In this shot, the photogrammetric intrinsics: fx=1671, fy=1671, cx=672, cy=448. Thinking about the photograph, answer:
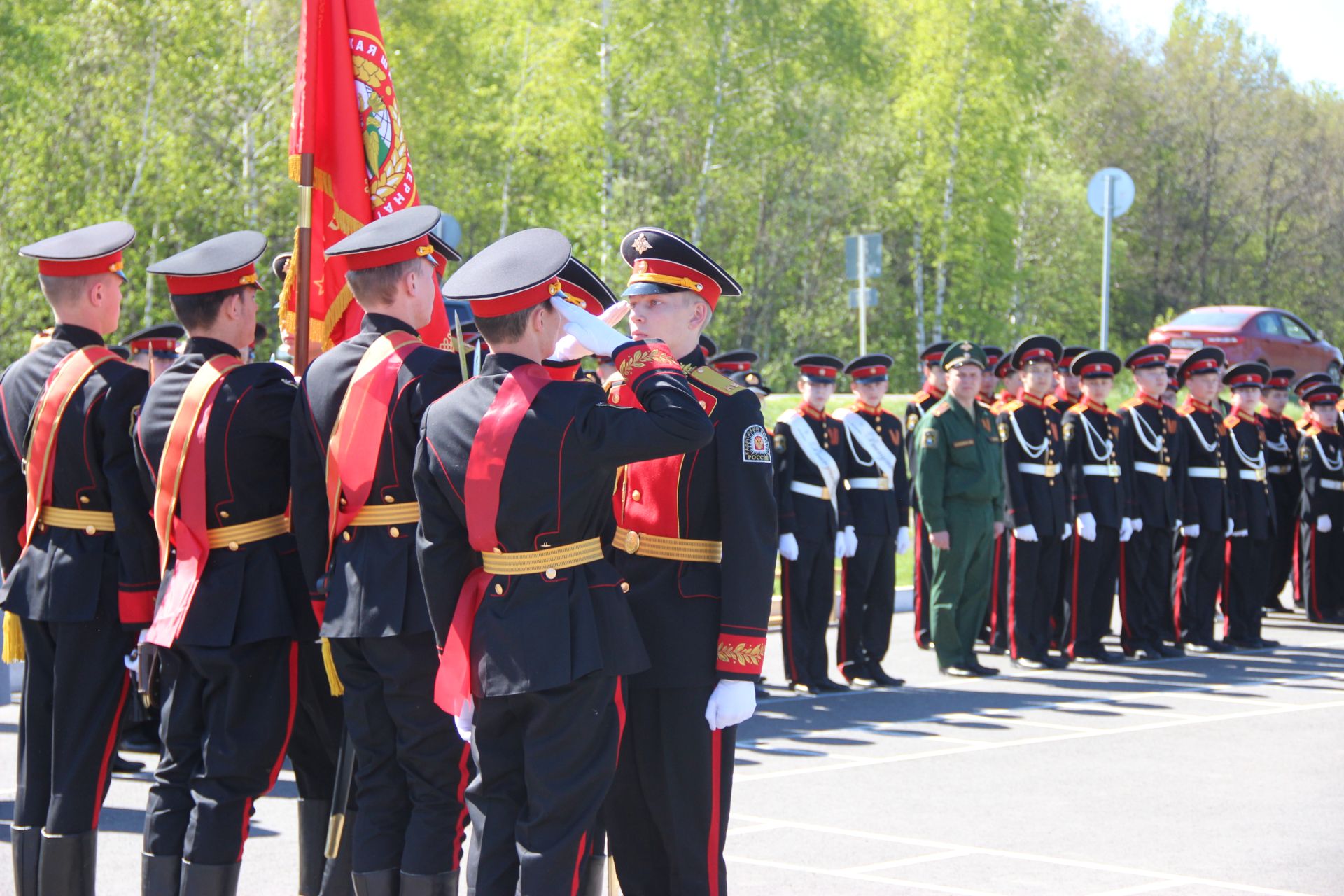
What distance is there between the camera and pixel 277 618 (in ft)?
Answer: 16.1

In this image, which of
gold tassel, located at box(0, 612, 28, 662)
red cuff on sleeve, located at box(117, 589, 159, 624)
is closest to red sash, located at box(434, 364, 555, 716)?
red cuff on sleeve, located at box(117, 589, 159, 624)

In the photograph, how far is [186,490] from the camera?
16.1 ft

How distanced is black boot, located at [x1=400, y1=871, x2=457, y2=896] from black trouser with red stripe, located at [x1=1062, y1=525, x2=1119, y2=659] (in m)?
7.92

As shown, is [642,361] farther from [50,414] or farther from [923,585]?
[923,585]

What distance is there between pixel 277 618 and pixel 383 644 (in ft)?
1.43

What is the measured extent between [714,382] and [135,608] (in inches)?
78.9

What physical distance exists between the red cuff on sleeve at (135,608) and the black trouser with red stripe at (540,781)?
1527 millimetres

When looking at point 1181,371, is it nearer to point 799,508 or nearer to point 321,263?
point 799,508

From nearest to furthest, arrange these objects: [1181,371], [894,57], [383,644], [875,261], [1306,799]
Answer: [383,644]
[1306,799]
[1181,371]
[875,261]
[894,57]

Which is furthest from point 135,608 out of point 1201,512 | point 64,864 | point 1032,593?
point 1201,512

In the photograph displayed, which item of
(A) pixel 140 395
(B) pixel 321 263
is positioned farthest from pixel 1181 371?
(A) pixel 140 395

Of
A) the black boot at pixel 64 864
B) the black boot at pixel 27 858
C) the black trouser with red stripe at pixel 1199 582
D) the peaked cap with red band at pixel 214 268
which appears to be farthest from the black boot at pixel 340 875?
the black trouser with red stripe at pixel 1199 582

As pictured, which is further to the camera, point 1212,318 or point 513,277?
point 1212,318

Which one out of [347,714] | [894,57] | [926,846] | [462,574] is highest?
[894,57]
